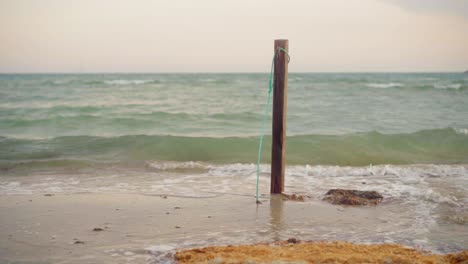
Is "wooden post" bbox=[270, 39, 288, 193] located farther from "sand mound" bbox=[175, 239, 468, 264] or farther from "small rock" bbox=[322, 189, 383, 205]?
"sand mound" bbox=[175, 239, 468, 264]

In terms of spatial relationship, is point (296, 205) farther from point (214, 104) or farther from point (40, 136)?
point (214, 104)

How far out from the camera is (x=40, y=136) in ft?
46.7

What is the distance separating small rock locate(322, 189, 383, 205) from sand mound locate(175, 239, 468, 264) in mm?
2054

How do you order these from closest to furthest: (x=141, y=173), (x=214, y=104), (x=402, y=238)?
(x=402, y=238), (x=141, y=173), (x=214, y=104)

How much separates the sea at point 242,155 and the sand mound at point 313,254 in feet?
1.88

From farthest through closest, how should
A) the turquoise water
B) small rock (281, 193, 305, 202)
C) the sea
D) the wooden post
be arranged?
the turquoise water → the sea → small rock (281, 193, 305, 202) → the wooden post

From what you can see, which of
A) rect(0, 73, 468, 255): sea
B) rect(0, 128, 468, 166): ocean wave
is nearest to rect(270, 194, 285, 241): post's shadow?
rect(0, 73, 468, 255): sea

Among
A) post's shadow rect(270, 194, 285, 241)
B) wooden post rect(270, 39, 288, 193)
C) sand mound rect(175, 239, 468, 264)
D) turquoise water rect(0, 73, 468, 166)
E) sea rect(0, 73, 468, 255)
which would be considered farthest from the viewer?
turquoise water rect(0, 73, 468, 166)

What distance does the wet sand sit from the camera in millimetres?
4529

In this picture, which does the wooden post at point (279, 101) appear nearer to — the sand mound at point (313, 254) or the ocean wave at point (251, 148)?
the sand mound at point (313, 254)

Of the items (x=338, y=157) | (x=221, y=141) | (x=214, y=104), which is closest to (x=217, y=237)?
(x=338, y=157)

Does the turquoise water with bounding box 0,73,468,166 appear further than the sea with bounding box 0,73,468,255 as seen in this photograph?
Yes

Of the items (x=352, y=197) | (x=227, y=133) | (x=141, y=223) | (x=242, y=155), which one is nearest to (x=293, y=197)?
(x=352, y=197)

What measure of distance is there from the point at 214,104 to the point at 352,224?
17.8m
